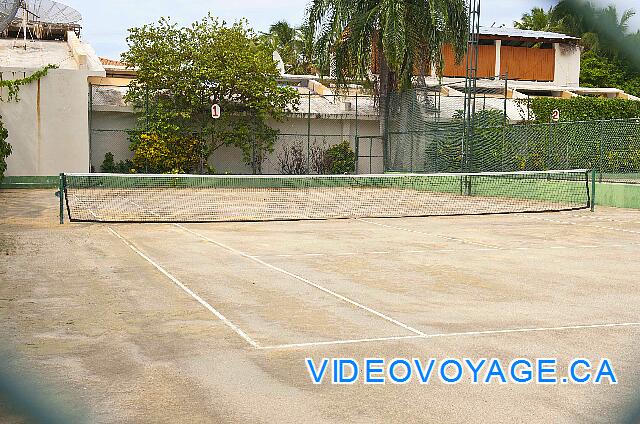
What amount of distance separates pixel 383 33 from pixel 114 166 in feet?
33.7

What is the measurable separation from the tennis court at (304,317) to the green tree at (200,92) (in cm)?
1656

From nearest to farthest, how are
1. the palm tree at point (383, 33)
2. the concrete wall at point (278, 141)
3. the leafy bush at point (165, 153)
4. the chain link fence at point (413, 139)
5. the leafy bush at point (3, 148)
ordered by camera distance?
the chain link fence at point (413, 139), the leafy bush at point (3, 148), the palm tree at point (383, 33), the leafy bush at point (165, 153), the concrete wall at point (278, 141)

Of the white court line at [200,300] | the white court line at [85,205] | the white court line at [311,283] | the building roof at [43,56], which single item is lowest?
the white court line at [200,300]

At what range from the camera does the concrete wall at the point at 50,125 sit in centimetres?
2702

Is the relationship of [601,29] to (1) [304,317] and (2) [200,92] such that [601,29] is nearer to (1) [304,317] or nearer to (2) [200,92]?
(1) [304,317]

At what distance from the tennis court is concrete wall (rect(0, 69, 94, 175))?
46.3ft

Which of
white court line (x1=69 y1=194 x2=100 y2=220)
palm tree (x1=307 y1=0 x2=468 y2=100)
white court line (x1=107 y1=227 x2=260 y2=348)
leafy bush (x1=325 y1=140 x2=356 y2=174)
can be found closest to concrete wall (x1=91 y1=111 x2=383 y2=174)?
leafy bush (x1=325 y1=140 x2=356 y2=174)

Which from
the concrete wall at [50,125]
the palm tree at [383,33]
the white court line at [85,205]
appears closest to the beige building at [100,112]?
the concrete wall at [50,125]

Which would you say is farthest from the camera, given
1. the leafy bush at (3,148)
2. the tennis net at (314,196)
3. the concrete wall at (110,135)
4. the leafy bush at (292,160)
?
the leafy bush at (292,160)

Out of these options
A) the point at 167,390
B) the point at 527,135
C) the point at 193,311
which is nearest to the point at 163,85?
the point at 527,135

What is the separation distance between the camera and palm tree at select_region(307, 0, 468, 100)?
2692 centimetres

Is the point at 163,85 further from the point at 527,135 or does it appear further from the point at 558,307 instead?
the point at 558,307

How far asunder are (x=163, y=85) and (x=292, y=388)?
26.8 m

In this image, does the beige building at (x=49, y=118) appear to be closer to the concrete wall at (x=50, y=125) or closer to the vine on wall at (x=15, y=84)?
the concrete wall at (x=50, y=125)
